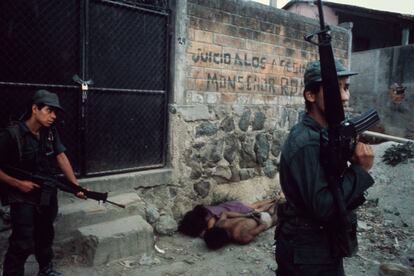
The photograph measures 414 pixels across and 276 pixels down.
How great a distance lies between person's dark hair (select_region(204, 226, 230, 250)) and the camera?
Result: 4.34 meters

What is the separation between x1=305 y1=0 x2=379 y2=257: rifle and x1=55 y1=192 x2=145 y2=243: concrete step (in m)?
2.81

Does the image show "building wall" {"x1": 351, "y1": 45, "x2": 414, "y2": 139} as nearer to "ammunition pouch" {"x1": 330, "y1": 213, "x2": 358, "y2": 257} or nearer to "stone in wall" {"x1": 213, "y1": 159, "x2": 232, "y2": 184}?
"stone in wall" {"x1": 213, "y1": 159, "x2": 232, "y2": 184}

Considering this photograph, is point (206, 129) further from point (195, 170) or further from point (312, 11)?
point (312, 11)

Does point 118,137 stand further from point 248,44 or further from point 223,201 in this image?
point 248,44

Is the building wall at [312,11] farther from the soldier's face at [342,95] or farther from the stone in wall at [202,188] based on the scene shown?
the soldier's face at [342,95]

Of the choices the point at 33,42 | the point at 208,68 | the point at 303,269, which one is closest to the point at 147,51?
the point at 208,68

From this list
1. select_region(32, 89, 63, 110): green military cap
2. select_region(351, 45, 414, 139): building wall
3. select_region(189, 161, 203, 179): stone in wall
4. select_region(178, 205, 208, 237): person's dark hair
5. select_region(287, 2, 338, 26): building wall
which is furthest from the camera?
select_region(287, 2, 338, 26): building wall

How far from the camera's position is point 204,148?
506 centimetres

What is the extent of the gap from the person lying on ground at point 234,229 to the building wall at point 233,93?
23.9 inches

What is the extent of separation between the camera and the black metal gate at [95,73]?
3582 mm

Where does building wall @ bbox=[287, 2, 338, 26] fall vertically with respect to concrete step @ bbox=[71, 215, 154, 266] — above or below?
above

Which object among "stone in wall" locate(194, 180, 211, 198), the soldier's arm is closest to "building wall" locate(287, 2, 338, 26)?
"stone in wall" locate(194, 180, 211, 198)

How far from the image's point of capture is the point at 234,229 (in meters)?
4.50

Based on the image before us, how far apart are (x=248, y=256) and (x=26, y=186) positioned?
246 cm
